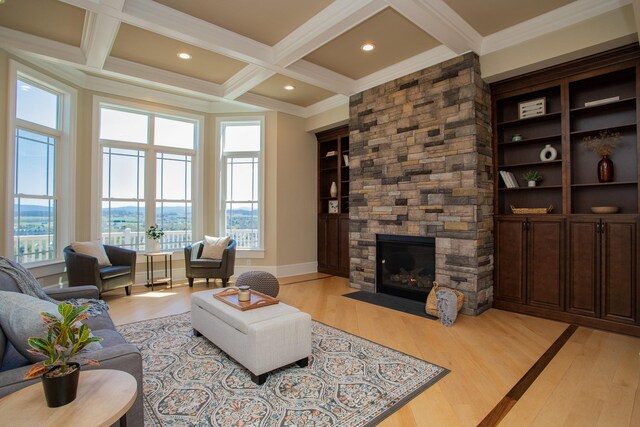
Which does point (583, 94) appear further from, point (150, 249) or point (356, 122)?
point (150, 249)

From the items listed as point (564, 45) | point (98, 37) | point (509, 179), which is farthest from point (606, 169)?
point (98, 37)

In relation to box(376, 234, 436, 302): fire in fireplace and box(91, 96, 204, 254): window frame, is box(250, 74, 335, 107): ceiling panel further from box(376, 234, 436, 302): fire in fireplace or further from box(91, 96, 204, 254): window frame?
box(376, 234, 436, 302): fire in fireplace

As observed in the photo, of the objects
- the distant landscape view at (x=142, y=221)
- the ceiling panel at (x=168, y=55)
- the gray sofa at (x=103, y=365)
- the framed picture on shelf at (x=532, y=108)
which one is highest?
the ceiling panel at (x=168, y=55)

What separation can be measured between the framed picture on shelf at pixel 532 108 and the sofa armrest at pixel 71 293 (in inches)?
193

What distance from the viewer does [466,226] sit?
3.90 m

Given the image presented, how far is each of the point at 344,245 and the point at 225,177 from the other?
2.59m

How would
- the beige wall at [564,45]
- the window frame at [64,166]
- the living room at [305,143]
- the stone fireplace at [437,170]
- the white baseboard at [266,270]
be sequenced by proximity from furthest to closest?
1. the white baseboard at [266,270]
2. the window frame at [64,166]
3. the stone fireplace at [437,170]
4. the beige wall at [564,45]
5. the living room at [305,143]

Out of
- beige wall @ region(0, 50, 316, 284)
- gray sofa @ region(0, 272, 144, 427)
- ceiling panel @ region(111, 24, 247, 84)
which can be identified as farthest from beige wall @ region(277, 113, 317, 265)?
gray sofa @ region(0, 272, 144, 427)

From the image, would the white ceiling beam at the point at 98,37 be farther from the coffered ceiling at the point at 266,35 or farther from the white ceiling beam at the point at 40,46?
the white ceiling beam at the point at 40,46

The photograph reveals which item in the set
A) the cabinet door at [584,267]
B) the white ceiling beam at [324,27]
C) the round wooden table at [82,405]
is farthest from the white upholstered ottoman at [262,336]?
the cabinet door at [584,267]

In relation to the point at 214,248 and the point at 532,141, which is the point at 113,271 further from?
the point at 532,141

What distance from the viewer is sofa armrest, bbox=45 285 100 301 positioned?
2.75m

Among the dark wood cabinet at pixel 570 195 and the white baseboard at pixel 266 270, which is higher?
the dark wood cabinet at pixel 570 195

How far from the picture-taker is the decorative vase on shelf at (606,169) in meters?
3.42
